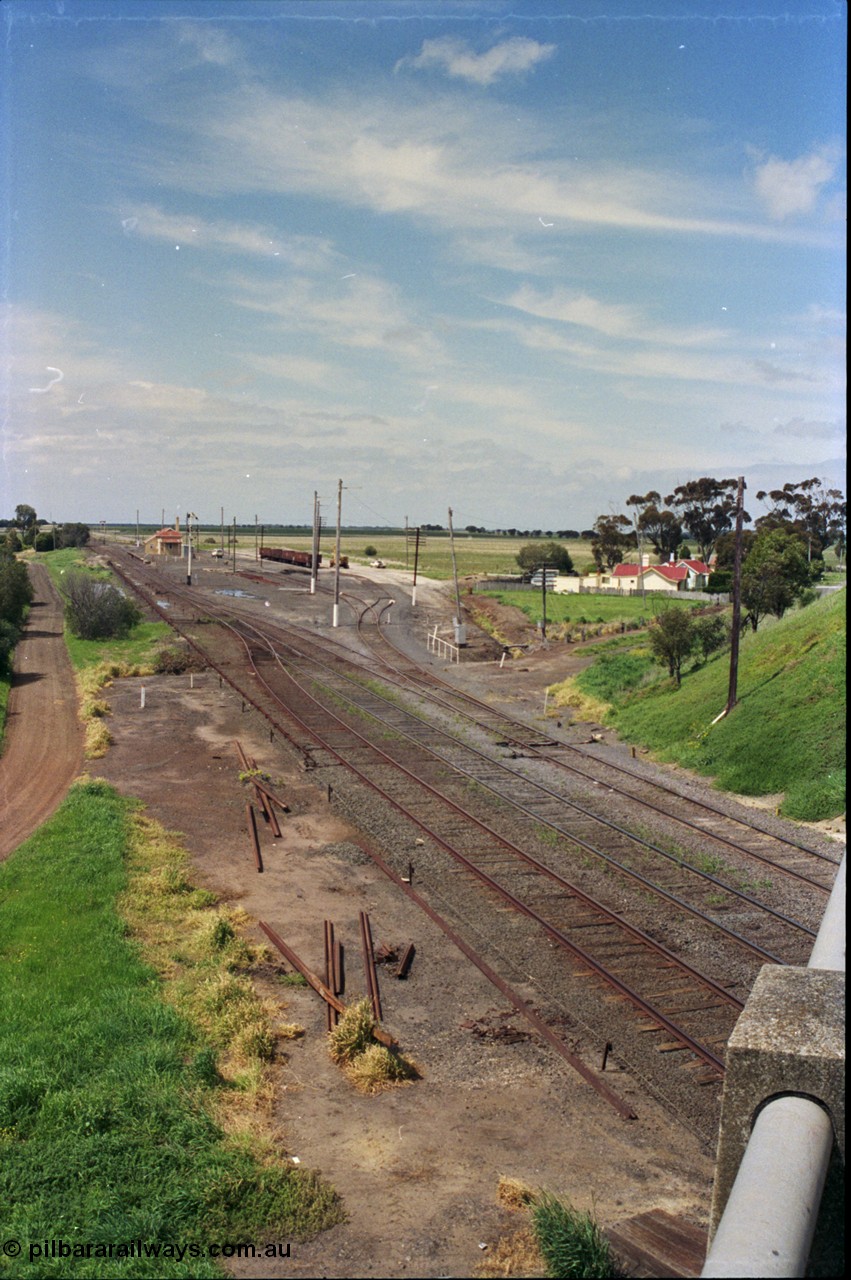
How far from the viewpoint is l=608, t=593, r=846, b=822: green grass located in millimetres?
22438

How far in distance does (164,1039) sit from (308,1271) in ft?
14.5

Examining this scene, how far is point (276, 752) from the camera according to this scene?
26562 millimetres

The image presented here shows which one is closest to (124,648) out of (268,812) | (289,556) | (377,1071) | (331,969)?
(268,812)

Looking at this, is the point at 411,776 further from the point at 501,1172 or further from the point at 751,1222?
the point at 751,1222

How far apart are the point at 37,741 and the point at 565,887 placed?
1820cm

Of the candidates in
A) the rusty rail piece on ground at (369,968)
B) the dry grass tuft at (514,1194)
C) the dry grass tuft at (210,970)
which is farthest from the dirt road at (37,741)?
the dry grass tuft at (514,1194)

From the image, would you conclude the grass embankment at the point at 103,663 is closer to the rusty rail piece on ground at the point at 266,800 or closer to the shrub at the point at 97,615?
the shrub at the point at 97,615

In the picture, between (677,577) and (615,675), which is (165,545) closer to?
(677,577)

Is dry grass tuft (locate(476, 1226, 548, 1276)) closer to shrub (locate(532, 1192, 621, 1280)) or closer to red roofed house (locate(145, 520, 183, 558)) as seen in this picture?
shrub (locate(532, 1192, 621, 1280))

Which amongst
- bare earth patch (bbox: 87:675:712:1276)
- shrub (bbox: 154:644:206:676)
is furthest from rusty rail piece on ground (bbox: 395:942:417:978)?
shrub (bbox: 154:644:206:676)

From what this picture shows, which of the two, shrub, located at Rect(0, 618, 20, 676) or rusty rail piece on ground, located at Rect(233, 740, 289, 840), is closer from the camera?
rusty rail piece on ground, located at Rect(233, 740, 289, 840)

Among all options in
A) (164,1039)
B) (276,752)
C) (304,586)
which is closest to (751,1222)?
(164,1039)

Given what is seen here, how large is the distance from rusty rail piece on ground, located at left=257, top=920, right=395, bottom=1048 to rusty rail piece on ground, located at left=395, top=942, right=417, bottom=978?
0.99 metres

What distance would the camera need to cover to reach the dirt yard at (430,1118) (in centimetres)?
743
